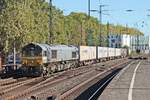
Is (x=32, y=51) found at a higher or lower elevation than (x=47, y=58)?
higher

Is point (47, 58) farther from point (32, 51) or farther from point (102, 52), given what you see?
point (102, 52)

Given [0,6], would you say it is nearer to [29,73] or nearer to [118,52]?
[29,73]

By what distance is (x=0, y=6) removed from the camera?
55.6 m

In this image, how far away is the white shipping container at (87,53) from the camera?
67.5 meters

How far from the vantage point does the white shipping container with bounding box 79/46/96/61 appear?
67.5 m

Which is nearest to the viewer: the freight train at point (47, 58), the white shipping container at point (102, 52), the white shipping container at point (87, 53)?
the freight train at point (47, 58)

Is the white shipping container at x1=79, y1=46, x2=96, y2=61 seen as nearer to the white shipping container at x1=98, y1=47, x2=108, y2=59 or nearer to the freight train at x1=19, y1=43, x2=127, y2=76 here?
the freight train at x1=19, y1=43, x2=127, y2=76

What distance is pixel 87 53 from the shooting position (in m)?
73.8

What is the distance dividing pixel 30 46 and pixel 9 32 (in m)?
9.44

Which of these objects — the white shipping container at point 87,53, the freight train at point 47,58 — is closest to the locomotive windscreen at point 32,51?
the freight train at point 47,58

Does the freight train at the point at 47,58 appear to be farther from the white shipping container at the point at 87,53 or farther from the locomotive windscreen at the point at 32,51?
the white shipping container at the point at 87,53

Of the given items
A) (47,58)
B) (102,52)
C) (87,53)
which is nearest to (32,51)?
(47,58)

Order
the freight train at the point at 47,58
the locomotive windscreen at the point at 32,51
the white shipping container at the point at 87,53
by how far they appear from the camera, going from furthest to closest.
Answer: the white shipping container at the point at 87,53 → the locomotive windscreen at the point at 32,51 → the freight train at the point at 47,58

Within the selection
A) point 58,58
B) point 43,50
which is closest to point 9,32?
point 58,58
